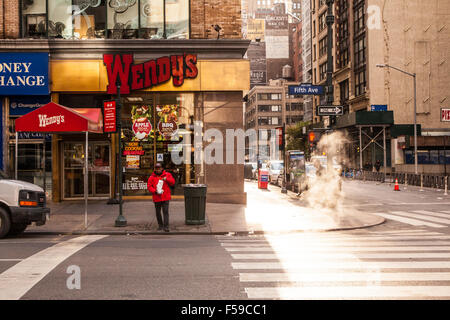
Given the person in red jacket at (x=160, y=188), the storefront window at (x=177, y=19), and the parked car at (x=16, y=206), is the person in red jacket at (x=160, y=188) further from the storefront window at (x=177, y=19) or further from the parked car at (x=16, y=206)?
the storefront window at (x=177, y=19)

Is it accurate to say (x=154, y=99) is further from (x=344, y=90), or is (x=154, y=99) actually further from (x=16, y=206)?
(x=344, y=90)

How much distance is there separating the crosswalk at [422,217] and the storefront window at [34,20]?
1524cm

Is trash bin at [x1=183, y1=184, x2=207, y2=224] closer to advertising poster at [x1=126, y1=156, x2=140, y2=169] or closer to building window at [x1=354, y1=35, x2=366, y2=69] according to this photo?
advertising poster at [x1=126, y1=156, x2=140, y2=169]

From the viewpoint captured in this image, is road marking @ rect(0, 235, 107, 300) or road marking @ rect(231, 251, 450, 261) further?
road marking @ rect(231, 251, 450, 261)

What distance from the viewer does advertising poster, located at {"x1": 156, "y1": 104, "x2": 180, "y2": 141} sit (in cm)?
1881

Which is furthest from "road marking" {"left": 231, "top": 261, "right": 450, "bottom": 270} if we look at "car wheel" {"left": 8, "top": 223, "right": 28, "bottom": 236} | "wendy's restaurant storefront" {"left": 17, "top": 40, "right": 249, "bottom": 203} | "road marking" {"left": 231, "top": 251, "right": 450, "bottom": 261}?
"wendy's restaurant storefront" {"left": 17, "top": 40, "right": 249, "bottom": 203}

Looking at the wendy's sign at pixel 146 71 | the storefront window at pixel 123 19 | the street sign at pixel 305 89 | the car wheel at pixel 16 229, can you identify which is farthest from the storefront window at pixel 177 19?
the car wheel at pixel 16 229

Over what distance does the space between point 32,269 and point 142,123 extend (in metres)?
12.0

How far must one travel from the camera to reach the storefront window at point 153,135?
18.7 metres

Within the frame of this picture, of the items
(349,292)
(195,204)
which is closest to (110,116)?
(195,204)

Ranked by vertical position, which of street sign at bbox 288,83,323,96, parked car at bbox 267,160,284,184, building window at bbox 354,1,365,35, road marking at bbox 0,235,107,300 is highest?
building window at bbox 354,1,365,35
